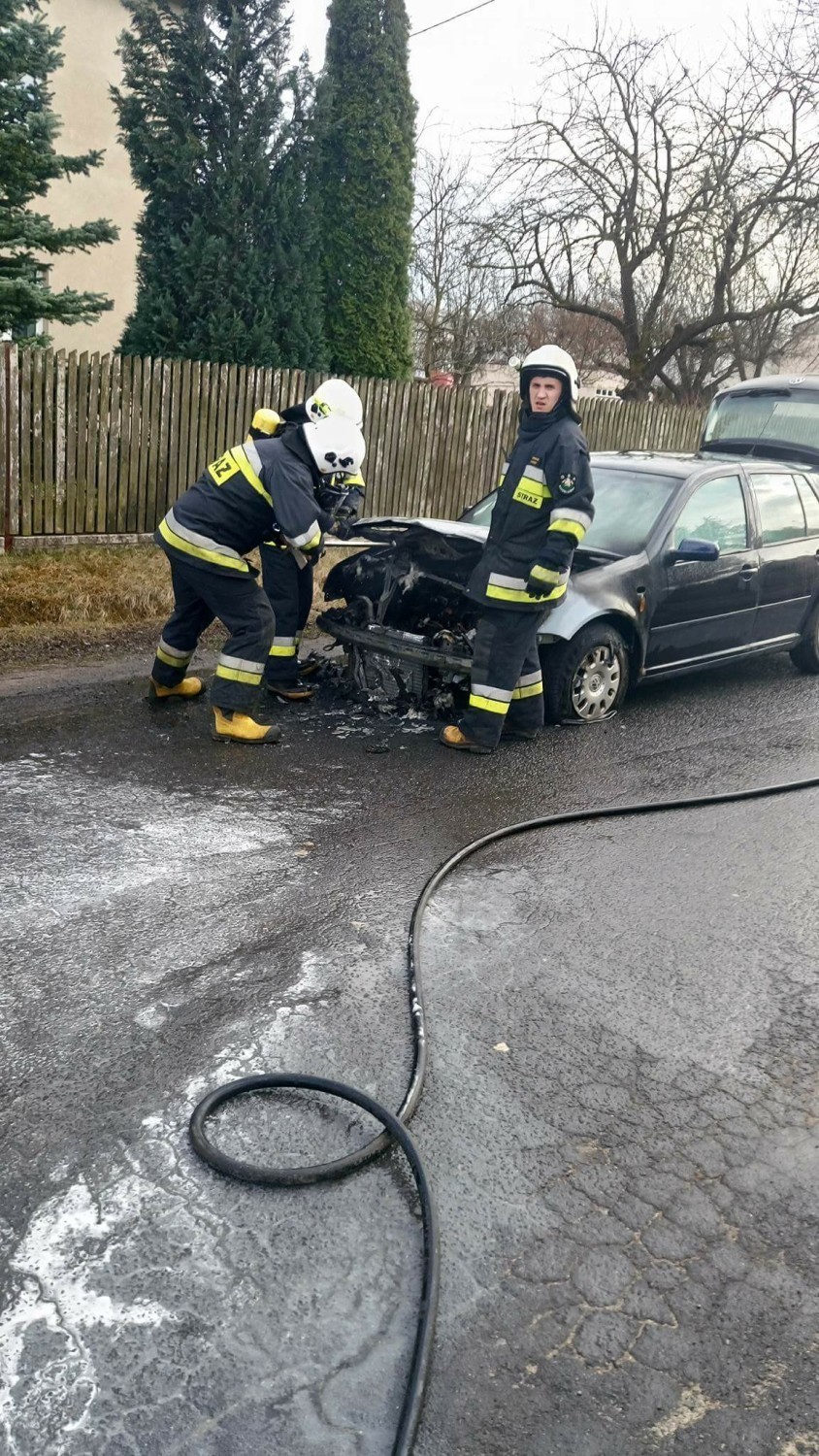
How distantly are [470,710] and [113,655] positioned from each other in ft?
8.96

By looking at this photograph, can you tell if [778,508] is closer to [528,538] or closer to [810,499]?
[810,499]

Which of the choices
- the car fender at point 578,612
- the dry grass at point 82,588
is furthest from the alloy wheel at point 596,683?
the dry grass at point 82,588

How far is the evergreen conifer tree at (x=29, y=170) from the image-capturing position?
31.0 ft

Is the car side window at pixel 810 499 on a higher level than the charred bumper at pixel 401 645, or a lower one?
higher

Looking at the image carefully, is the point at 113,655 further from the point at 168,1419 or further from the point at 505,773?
the point at 168,1419

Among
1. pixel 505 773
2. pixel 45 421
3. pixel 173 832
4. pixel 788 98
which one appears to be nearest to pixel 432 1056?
pixel 173 832

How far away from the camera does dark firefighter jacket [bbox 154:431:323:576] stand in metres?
5.48

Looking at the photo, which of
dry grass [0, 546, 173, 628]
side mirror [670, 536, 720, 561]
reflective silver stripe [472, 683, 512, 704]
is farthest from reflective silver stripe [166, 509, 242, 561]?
side mirror [670, 536, 720, 561]

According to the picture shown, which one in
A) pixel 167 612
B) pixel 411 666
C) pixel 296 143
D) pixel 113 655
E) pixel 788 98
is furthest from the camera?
pixel 788 98

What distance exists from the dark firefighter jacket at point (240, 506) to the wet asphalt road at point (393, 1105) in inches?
44.2

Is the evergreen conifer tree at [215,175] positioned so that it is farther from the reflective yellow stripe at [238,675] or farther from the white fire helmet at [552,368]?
the reflective yellow stripe at [238,675]

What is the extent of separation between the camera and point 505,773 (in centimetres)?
559

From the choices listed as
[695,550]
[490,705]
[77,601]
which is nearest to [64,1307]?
[490,705]

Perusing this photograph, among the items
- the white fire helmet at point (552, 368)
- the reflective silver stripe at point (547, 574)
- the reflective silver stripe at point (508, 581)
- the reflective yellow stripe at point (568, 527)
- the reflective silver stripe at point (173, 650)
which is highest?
the white fire helmet at point (552, 368)
